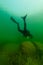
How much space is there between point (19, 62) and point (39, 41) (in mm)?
243

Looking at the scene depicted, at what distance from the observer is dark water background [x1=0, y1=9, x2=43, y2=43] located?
1.41 metres

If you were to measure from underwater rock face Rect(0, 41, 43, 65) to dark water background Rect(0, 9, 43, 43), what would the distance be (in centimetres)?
6

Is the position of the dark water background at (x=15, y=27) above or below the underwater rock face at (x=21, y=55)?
above

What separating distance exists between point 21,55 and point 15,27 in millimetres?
239

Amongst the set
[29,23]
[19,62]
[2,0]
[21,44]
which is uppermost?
[2,0]

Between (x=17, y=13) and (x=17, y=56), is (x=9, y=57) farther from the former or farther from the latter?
(x=17, y=13)

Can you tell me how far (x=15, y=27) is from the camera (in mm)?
1425

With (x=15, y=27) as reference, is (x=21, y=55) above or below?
below

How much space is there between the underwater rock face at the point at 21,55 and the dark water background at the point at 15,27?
56 millimetres

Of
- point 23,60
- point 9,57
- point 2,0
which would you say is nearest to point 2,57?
point 9,57

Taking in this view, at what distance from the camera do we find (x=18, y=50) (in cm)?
139

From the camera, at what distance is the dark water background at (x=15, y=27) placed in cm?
141

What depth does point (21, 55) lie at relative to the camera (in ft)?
4.51

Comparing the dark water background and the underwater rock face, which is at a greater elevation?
the dark water background
